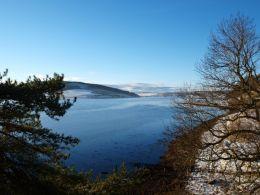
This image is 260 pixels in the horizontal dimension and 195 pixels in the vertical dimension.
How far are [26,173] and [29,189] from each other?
49.0 inches

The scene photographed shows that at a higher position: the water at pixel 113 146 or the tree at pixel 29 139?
the tree at pixel 29 139

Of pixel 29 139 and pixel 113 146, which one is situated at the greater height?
pixel 29 139

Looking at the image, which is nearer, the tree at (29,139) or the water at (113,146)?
the tree at (29,139)

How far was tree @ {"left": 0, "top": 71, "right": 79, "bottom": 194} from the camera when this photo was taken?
510 inches

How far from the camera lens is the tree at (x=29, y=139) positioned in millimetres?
12944

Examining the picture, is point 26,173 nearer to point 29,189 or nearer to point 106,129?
point 29,189

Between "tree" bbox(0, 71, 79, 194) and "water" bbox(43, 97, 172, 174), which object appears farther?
"water" bbox(43, 97, 172, 174)

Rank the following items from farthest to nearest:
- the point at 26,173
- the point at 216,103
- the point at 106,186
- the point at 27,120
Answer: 1. the point at 216,103
2. the point at 106,186
3. the point at 27,120
4. the point at 26,173

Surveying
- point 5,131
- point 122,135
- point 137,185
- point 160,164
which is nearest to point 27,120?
point 5,131

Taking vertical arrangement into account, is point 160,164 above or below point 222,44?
below

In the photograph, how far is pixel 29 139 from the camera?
1418 cm

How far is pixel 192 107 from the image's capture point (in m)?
18.7

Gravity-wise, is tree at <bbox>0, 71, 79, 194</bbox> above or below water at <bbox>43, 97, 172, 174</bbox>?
above

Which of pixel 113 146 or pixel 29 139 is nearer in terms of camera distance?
pixel 29 139
